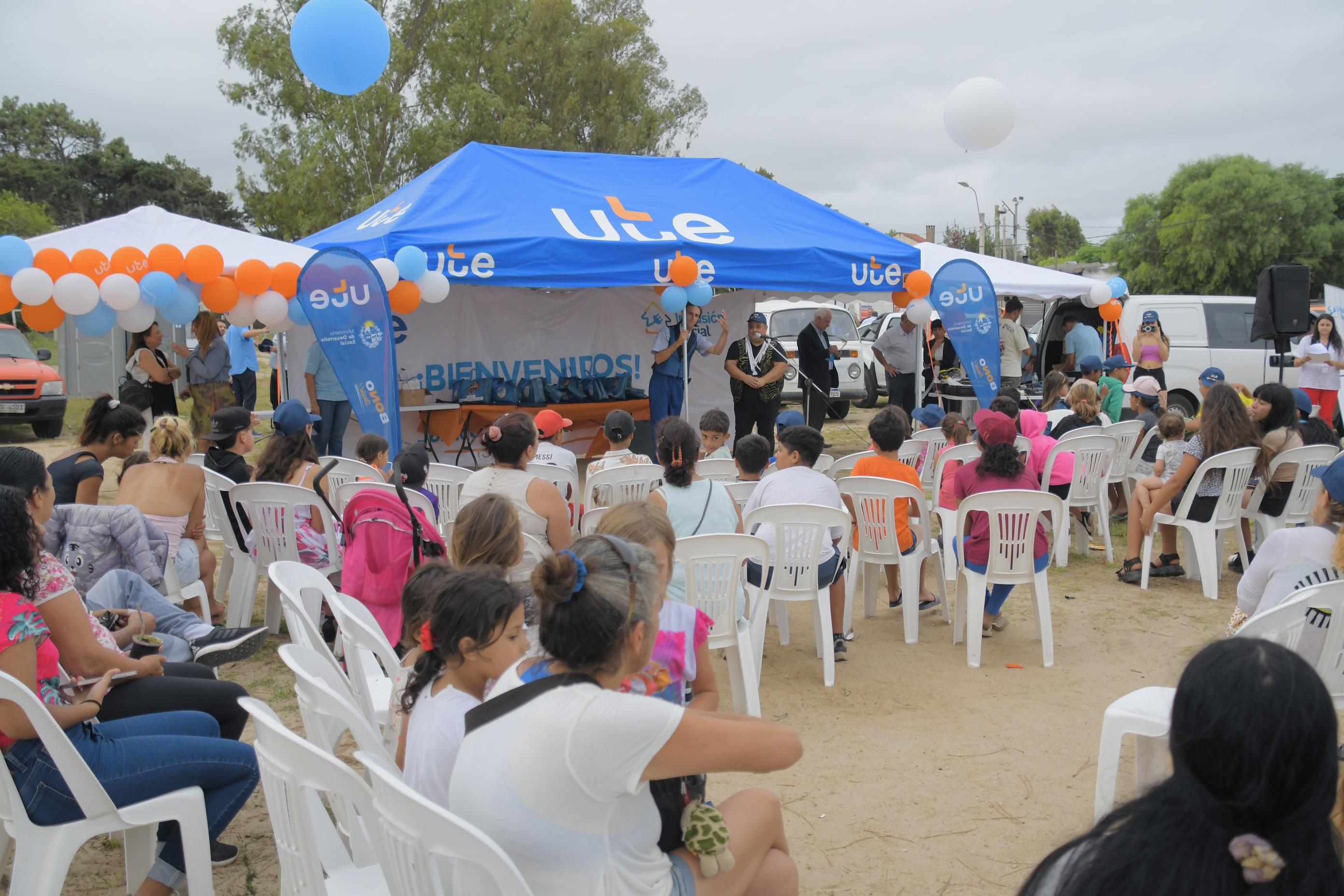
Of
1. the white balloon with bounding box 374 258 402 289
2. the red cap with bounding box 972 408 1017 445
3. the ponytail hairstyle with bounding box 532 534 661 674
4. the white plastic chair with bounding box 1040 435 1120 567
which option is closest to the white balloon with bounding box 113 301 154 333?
the white balloon with bounding box 374 258 402 289

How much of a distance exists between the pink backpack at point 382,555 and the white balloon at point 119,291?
429cm

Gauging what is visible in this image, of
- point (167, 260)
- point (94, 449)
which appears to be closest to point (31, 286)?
point (167, 260)

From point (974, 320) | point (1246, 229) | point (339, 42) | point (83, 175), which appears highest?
point (83, 175)

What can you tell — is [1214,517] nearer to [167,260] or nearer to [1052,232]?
[167,260]

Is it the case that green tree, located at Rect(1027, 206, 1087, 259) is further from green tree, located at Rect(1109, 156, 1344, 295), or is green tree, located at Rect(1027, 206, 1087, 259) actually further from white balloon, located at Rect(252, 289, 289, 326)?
white balloon, located at Rect(252, 289, 289, 326)

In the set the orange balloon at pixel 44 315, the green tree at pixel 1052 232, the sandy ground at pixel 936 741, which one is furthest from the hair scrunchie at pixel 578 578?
the green tree at pixel 1052 232

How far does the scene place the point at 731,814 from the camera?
2.12 m

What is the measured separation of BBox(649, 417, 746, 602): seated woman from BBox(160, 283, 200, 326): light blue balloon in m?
4.87

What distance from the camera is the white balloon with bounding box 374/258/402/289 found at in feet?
23.7

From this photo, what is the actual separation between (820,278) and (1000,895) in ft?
23.3

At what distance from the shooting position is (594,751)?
162 centimetres

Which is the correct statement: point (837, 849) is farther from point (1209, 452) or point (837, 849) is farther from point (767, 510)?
point (1209, 452)

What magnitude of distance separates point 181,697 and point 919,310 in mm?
8231

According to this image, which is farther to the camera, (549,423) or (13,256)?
(13,256)
